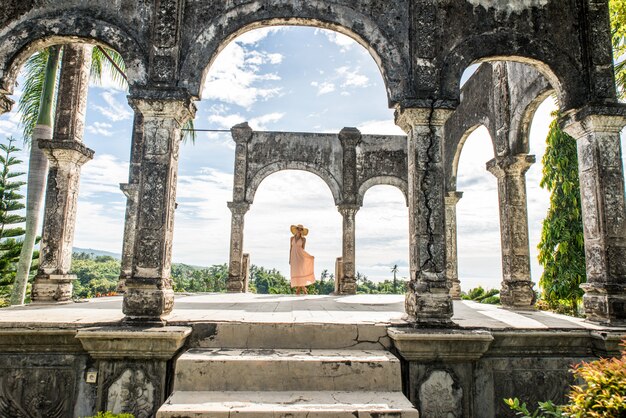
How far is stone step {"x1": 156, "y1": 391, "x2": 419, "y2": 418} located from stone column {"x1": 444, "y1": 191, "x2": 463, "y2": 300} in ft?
23.4

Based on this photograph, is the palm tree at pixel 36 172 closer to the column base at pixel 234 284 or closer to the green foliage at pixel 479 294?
the column base at pixel 234 284

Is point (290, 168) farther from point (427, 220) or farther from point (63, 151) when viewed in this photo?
point (427, 220)

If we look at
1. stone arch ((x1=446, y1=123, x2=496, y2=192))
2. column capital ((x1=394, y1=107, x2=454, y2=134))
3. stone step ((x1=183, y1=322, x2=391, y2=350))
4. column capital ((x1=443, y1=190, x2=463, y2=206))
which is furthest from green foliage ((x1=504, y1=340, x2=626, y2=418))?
column capital ((x1=443, y1=190, x2=463, y2=206))

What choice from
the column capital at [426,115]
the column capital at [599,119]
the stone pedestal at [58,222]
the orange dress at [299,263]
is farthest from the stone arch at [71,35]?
the orange dress at [299,263]

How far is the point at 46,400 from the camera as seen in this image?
409 centimetres

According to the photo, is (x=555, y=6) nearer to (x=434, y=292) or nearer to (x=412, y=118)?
(x=412, y=118)

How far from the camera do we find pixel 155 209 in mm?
4523

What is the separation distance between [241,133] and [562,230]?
9448 mm

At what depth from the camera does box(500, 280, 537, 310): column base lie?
703cm

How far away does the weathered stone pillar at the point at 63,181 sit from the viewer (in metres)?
6.84

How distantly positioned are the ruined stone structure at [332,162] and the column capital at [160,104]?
792cm

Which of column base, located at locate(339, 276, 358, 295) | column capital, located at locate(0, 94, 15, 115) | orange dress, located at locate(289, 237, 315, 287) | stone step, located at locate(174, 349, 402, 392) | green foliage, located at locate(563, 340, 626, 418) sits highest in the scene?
column capital, located at locate(0, 94, 15, 115)

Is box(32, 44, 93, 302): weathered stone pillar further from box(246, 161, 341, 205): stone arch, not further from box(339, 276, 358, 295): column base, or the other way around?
box(339, 276, 358, 295): column base

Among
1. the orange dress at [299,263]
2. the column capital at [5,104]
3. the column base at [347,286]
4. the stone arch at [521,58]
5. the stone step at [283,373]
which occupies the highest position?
the stone arch at [521,58]
